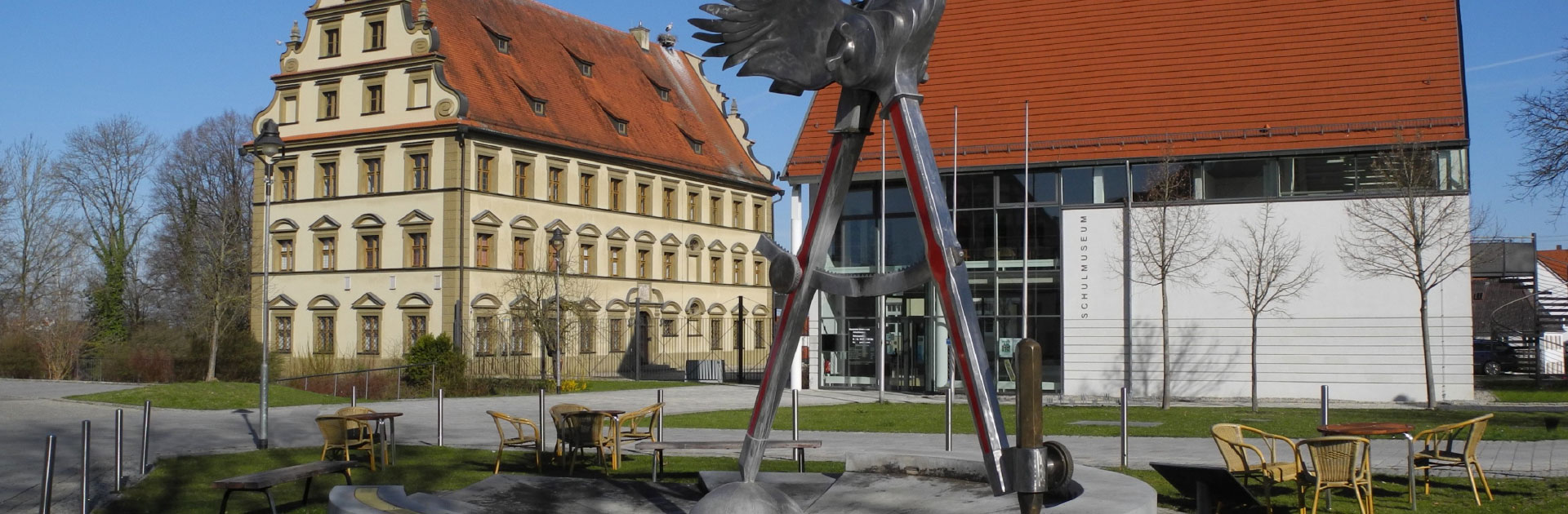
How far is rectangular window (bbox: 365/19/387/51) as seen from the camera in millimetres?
45750

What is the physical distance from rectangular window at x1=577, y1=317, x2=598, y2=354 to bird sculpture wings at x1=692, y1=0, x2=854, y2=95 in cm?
3624

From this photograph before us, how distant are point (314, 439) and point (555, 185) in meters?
30.2

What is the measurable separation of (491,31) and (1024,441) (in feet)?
148

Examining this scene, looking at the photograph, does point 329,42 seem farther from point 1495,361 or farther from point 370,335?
point 1495,361

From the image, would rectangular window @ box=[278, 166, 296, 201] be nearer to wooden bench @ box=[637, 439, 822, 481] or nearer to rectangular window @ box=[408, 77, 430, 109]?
rectangular window @ box=[408, 77, 430, 109]

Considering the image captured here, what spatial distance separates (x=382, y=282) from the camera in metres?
46.3

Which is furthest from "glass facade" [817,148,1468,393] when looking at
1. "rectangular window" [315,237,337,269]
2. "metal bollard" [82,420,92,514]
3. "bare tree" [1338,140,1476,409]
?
"rectangular window" [315,237,337,269]

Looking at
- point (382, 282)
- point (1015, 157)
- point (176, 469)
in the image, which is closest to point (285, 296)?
point (382, 282)

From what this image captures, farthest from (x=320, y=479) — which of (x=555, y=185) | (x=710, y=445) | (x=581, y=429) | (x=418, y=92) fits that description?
(x=555, y=185)

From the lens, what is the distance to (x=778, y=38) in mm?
10742

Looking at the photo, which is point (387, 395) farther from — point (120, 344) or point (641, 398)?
point (120, 344)

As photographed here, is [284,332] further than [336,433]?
Yes

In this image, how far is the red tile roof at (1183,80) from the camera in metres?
31.1

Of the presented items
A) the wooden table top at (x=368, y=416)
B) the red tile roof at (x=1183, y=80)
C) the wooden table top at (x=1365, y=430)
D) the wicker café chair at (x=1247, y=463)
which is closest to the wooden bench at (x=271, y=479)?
the wooden table top at (x=368, y=416)
